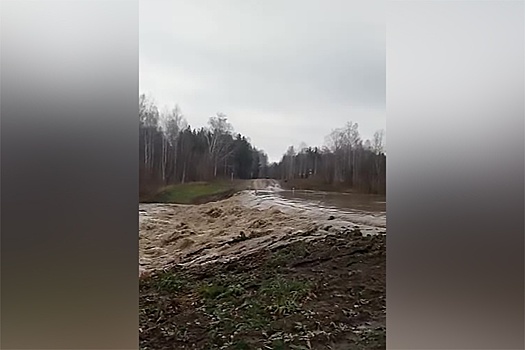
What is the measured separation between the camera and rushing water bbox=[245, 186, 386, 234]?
1613 millimetres

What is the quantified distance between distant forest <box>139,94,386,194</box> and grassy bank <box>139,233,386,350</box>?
247mm

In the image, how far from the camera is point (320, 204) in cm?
165

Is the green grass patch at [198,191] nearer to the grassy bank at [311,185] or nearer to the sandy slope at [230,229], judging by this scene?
the sandy slope at [230,229]
